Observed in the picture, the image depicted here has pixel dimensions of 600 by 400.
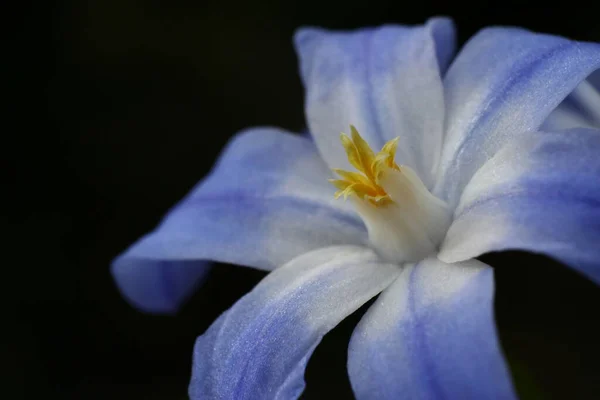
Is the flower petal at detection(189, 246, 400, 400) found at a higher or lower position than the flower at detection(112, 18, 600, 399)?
lower

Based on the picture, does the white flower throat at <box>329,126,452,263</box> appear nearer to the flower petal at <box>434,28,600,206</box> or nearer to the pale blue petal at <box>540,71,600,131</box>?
the flower petal at <box>434,28,600,206</box>

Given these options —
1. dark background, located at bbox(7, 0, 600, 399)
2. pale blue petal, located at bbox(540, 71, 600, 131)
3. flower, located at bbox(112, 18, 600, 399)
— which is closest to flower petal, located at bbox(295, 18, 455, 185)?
flower, located at bbox(112, 18, 600, 399)

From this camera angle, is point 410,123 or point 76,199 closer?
point 410,123

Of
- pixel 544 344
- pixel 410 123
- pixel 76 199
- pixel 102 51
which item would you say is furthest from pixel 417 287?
pixel 102 51

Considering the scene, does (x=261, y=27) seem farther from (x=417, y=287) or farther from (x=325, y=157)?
(x=417, y=287)

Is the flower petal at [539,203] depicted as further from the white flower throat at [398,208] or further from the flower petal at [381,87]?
the flower petal at [381,87]
